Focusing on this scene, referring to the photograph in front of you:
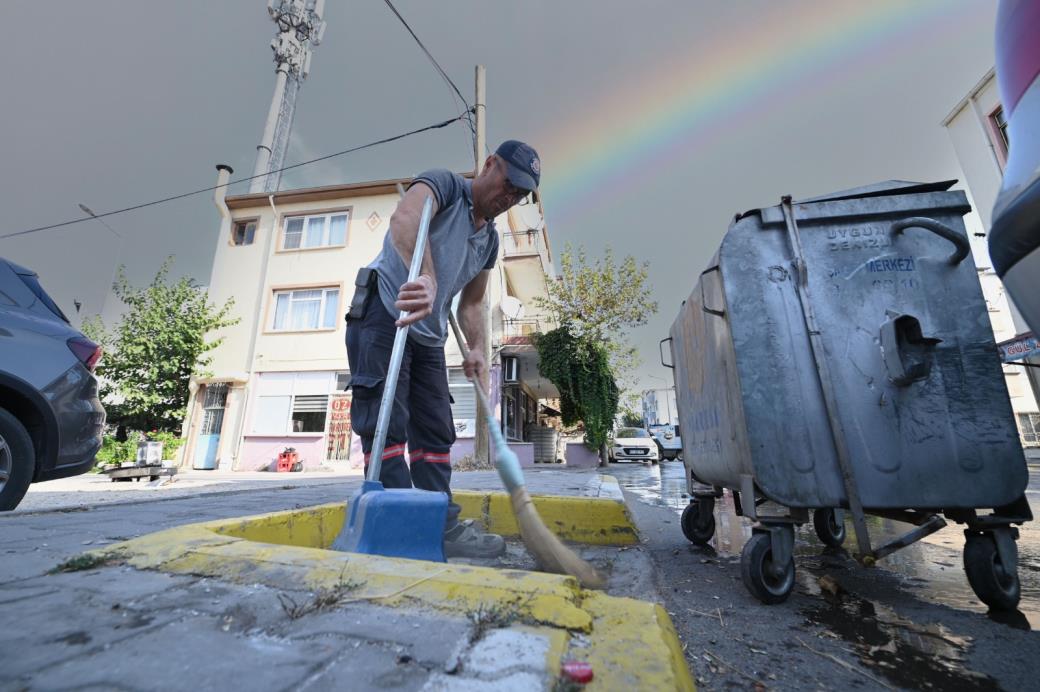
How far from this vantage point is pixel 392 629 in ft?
2.49

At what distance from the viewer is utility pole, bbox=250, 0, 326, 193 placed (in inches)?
843

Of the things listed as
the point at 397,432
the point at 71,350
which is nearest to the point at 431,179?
the point at 397,432

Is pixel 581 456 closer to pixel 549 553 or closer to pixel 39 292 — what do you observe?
pixel 39 292

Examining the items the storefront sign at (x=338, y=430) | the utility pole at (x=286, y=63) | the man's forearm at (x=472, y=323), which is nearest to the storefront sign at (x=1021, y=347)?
the man's forearm at (x=472, y=323)

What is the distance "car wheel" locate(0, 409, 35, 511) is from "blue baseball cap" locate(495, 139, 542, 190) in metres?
3.40

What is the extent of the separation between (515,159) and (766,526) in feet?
6.37

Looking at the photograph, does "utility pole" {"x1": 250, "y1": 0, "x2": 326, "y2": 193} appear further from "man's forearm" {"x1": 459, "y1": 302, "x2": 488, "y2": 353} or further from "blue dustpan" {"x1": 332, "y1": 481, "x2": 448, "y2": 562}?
"blue dustpan" {"x1": 332, "y1": 481, "x2": 448, "y2": 562}

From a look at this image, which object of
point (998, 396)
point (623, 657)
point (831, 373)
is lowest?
point (623, 657)

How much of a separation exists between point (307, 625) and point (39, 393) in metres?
3.45

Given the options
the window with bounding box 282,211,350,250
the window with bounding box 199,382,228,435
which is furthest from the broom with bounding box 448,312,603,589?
the window with bounding box 199,382,228,435

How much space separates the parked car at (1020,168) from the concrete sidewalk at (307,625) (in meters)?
1.46

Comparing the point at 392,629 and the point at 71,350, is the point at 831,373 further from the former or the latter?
the point at 71,350

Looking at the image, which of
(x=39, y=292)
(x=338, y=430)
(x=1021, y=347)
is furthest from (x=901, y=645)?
(x=1021, y=347)

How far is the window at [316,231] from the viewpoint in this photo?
15.2 metres
